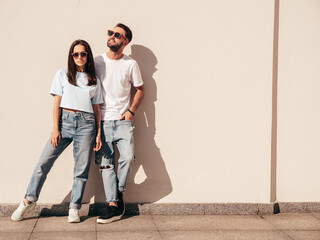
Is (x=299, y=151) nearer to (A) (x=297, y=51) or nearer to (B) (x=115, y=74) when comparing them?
(A) (x=297, y=51)

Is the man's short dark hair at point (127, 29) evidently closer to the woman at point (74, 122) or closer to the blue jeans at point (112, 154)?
the woman at point (74, 122)

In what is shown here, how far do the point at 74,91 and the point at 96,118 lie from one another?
1.40 feet

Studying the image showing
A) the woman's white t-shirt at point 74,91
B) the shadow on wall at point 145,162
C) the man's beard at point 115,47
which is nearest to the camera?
the woman's white t-shirt at point 74,91

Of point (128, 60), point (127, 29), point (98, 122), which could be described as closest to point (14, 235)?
point (98, 122)

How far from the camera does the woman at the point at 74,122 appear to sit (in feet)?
15.6

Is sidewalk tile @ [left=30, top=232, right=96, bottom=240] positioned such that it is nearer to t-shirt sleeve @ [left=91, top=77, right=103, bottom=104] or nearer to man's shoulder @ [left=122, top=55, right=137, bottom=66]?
t-shirt sleeve @ [left=91, top=77, right=103, bottom=104]

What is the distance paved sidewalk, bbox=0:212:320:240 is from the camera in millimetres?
4508

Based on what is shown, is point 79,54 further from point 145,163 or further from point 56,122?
point 145,163

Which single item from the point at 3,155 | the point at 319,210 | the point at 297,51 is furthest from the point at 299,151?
the point at 3,155

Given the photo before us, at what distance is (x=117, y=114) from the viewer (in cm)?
503

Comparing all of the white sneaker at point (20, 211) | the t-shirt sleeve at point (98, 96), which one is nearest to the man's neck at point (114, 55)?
the t-shirt sleeve at point (98, 96)

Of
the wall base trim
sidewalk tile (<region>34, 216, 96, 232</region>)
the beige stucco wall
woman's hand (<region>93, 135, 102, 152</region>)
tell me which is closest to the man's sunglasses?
the beige stucco wall

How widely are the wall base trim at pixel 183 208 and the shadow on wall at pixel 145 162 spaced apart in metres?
0.10

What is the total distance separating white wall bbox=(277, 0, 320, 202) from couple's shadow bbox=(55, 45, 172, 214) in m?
1.61
